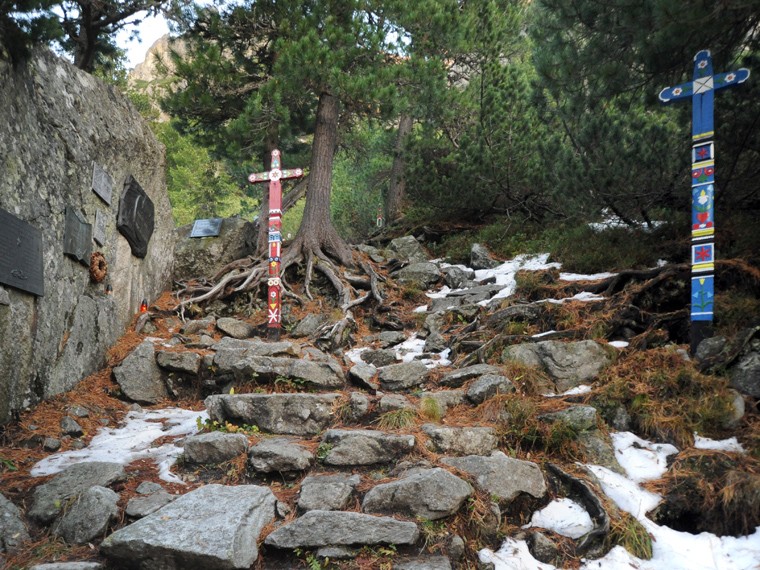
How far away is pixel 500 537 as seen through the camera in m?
3.40

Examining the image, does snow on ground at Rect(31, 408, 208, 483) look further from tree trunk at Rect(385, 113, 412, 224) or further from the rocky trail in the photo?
tree trunk at Rect(385, 113, 412, 224)

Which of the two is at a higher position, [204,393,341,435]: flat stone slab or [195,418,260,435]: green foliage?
[204,393,341,435]: flat stone slab

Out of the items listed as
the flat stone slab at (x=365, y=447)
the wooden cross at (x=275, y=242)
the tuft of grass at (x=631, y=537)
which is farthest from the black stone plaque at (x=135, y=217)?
the tuft of grass at (x=631, y=537)

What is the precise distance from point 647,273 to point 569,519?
398 centimetres

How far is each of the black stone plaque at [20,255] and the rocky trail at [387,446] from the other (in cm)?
130

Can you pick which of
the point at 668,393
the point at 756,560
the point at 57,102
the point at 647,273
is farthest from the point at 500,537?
the point at 57,102

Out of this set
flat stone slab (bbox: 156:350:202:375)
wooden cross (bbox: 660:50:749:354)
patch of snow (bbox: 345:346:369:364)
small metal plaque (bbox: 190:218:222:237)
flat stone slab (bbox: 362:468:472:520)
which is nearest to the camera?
flat stone slab (bbox: 362:468:472:520)

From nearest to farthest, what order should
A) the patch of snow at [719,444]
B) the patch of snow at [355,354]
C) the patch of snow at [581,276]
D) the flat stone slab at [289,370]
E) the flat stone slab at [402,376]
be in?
1. the patch of snow at [719,444]
2. the flat stone slab at [289,370]
3. the flat stone slab at [402,376]
4. the patch of snow at [355,354]
5. the patch of snow at [581,276]

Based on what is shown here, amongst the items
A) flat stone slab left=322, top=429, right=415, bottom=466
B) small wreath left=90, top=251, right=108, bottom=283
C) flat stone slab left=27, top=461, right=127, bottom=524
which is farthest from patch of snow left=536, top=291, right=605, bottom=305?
small wreath left=90, top=251, right=108, bottom=283

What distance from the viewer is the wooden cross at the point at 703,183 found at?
490cm

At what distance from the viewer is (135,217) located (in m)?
7.59

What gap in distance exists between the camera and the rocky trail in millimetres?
3195

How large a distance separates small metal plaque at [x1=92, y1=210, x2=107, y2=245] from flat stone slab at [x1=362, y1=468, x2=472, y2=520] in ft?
17.1

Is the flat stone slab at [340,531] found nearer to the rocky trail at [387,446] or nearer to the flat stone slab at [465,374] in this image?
the rocky trail at [387,446]
